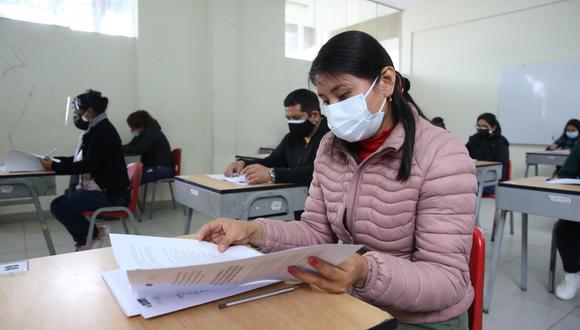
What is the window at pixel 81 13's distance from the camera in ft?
12.4

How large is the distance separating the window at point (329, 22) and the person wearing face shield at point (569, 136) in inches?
102

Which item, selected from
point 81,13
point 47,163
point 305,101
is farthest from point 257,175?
point 81,13

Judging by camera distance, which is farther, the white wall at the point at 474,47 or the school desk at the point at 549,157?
the white wall at the point at 474,47

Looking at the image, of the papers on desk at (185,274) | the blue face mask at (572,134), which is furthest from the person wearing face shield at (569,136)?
the papers on desk at (185,274)

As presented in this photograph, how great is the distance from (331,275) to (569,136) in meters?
5.99

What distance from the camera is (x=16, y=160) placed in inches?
95.8

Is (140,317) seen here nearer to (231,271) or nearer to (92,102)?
(231,271)

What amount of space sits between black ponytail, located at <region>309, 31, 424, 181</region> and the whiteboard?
19.1 ft

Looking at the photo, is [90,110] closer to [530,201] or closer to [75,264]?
[75,264]

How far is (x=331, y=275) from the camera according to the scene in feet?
2.13

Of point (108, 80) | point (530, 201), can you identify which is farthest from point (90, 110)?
point (530, 201)

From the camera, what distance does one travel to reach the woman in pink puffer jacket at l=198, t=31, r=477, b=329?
73 cm

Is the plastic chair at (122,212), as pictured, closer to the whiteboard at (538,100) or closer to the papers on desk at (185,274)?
the papers on desk at (185,274)

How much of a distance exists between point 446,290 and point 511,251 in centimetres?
281
